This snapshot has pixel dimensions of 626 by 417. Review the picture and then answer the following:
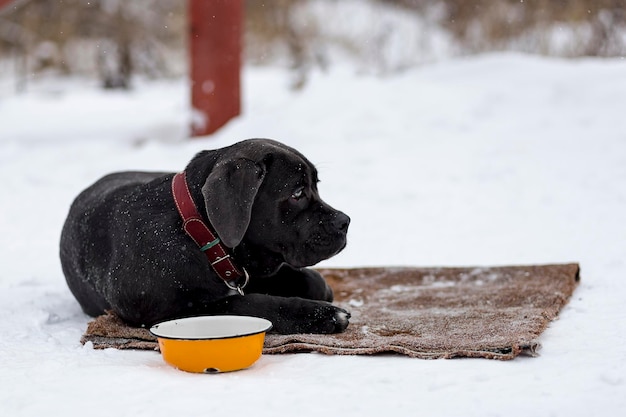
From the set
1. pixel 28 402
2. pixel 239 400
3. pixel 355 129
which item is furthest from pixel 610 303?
pixel 355 129

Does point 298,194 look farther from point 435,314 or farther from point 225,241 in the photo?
point 435,314

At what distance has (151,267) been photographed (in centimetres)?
346

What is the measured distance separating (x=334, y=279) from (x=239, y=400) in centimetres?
224

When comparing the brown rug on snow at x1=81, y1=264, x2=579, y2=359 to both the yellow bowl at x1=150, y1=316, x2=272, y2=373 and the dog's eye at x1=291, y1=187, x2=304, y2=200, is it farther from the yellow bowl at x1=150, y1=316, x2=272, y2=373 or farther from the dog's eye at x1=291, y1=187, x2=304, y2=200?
the dog's eye at x1=291, y1=187, x2=304, y2=200

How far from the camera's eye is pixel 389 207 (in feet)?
21.3

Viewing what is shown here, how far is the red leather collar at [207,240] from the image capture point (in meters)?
3.45

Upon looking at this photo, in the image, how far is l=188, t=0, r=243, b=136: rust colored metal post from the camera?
27.0 feet

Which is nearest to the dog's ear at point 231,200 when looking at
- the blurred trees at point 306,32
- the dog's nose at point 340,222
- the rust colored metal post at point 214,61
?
the dog's nose at point 340,222

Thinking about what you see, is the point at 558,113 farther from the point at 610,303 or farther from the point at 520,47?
the point at 610,303

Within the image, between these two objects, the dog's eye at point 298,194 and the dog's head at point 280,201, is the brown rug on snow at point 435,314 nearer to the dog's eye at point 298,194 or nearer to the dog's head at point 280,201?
the dog's head at point 280,201

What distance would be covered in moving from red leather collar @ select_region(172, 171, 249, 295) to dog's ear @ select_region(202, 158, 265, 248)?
12 centimetres

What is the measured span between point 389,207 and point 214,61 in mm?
2787

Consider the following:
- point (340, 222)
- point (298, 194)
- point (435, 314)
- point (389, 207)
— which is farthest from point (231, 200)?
point (389, 207)

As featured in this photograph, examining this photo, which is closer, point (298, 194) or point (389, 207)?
point (298, 194)
